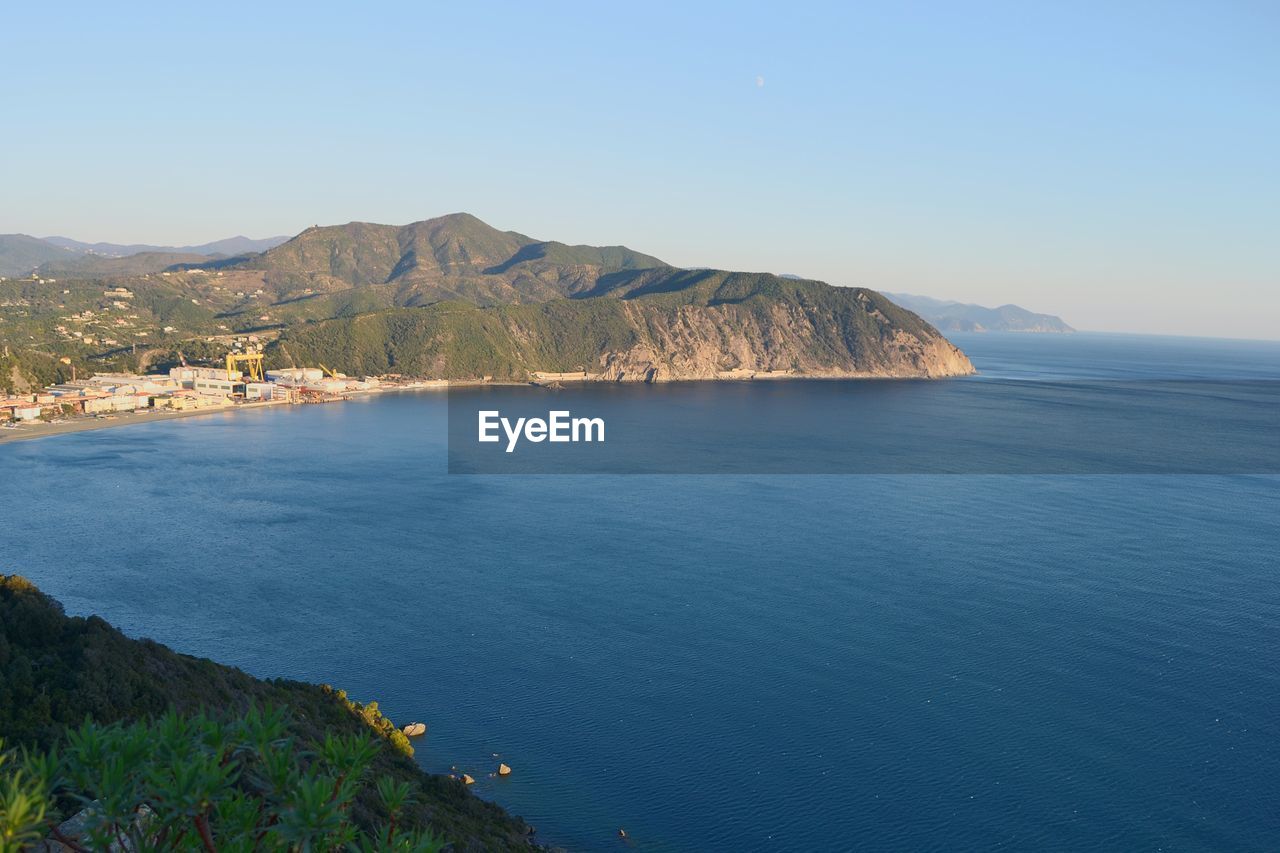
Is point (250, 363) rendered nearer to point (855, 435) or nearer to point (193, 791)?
point (855, 435)

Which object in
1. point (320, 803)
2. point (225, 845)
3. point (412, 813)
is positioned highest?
point (320, 803)

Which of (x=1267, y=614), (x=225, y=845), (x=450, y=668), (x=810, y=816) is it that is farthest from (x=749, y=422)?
(x=225, y=845)

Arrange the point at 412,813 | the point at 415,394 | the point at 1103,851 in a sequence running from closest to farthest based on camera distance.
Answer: the point at 412,813
the point at 1103,851
the point at 415,394

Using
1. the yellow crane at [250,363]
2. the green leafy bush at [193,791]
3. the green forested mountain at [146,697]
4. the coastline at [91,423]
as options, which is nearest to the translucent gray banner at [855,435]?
the yellow crane at [250,363]

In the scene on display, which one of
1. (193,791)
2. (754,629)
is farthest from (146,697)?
(754,629)

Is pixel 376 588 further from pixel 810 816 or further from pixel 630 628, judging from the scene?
pixel 810 816

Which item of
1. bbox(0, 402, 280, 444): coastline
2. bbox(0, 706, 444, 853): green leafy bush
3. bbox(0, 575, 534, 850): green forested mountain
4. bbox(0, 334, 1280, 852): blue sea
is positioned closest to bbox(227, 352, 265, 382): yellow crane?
bbox(0, 402, 280, 444): coastline
